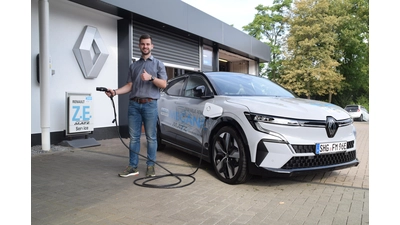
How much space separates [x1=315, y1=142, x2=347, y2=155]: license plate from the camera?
12.1 feet

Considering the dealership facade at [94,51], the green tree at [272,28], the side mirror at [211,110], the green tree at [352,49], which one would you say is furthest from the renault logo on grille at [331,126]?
the green tree at [272,28]

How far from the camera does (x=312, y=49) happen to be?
98.3 ft

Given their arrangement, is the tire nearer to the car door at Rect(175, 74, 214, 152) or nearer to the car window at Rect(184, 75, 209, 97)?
the car door at Rect(175, 74, 214, 152)

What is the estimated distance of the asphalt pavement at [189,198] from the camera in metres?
2.89

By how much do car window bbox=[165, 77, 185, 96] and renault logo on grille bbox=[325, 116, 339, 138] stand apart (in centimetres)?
273

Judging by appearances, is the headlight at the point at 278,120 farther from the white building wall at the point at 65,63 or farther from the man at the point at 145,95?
the white building wall at the point at 65,63

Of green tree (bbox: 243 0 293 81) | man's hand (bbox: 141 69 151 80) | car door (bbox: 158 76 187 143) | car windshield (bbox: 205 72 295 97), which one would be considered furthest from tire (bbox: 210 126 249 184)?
green tree (bbox: 243 0 293 81)

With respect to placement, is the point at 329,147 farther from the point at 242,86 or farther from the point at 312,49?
the point at 312,49

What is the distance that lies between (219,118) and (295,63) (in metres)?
28.7

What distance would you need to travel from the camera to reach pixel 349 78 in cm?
3431

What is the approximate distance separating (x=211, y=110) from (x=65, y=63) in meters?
4.57

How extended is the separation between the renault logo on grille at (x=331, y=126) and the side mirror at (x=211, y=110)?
138cm

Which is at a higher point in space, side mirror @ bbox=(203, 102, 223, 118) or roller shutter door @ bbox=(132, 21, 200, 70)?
roller shutter door @ bbox=(132, 21, 200, 70)

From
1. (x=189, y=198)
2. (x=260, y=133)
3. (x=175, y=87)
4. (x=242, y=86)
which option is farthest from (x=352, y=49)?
(x=189, y=198)
